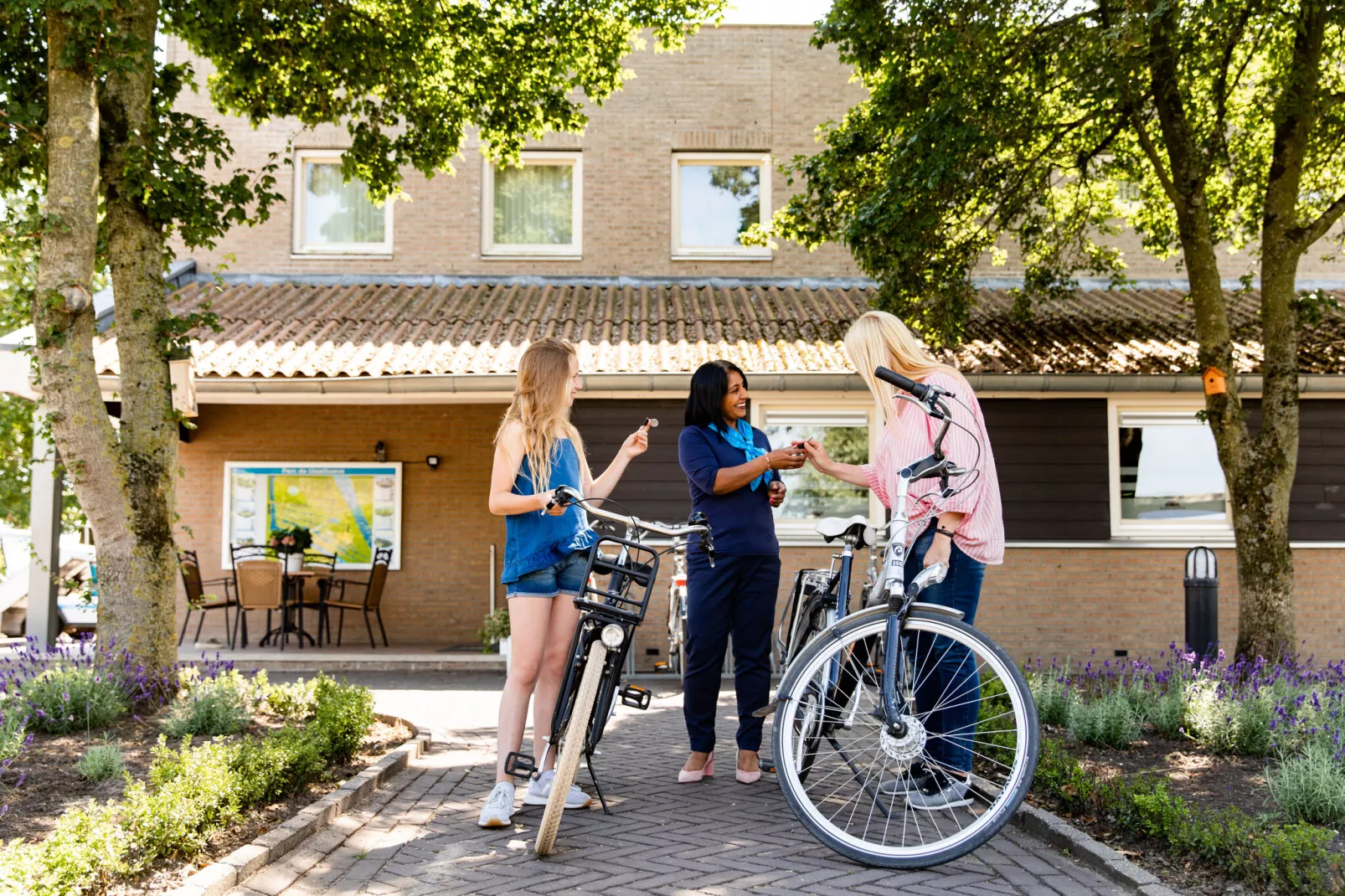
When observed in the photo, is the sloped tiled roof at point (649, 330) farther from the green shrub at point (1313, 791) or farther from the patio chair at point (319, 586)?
the green shrub at point (1313, 791)

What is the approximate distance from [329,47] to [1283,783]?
25.1 feet

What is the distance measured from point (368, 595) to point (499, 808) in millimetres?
8512

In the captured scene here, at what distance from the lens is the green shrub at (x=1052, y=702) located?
614cm

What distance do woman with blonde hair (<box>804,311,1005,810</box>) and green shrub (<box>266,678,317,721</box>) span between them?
345 cm

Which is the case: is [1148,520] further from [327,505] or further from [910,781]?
[327,505]

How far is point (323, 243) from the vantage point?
15.0 meters

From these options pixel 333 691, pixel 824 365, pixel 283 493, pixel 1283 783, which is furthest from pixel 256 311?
pixel 1283 783

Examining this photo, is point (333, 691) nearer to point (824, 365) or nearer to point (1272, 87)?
point (824, 365)

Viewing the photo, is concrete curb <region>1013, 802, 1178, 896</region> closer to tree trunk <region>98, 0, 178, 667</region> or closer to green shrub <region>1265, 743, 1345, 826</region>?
green shrub <region>1265, 743, 1345, 826</region>

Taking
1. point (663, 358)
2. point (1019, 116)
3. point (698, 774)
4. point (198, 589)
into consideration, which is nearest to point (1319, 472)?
point (1019, 116)

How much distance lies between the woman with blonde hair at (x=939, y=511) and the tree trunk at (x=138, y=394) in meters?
4.11

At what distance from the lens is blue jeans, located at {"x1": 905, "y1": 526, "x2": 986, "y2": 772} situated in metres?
3.94

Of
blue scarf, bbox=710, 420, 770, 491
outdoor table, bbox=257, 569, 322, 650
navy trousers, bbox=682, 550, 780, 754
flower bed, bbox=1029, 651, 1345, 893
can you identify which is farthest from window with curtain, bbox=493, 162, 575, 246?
navy trousers, bbox=682, 550, 780, 754

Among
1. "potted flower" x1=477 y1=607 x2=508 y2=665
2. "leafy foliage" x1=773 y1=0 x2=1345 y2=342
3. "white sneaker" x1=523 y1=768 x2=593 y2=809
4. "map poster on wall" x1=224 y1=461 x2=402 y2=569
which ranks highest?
"leafy foliage" x1=773 y1=0 x2=1345 y2=342
